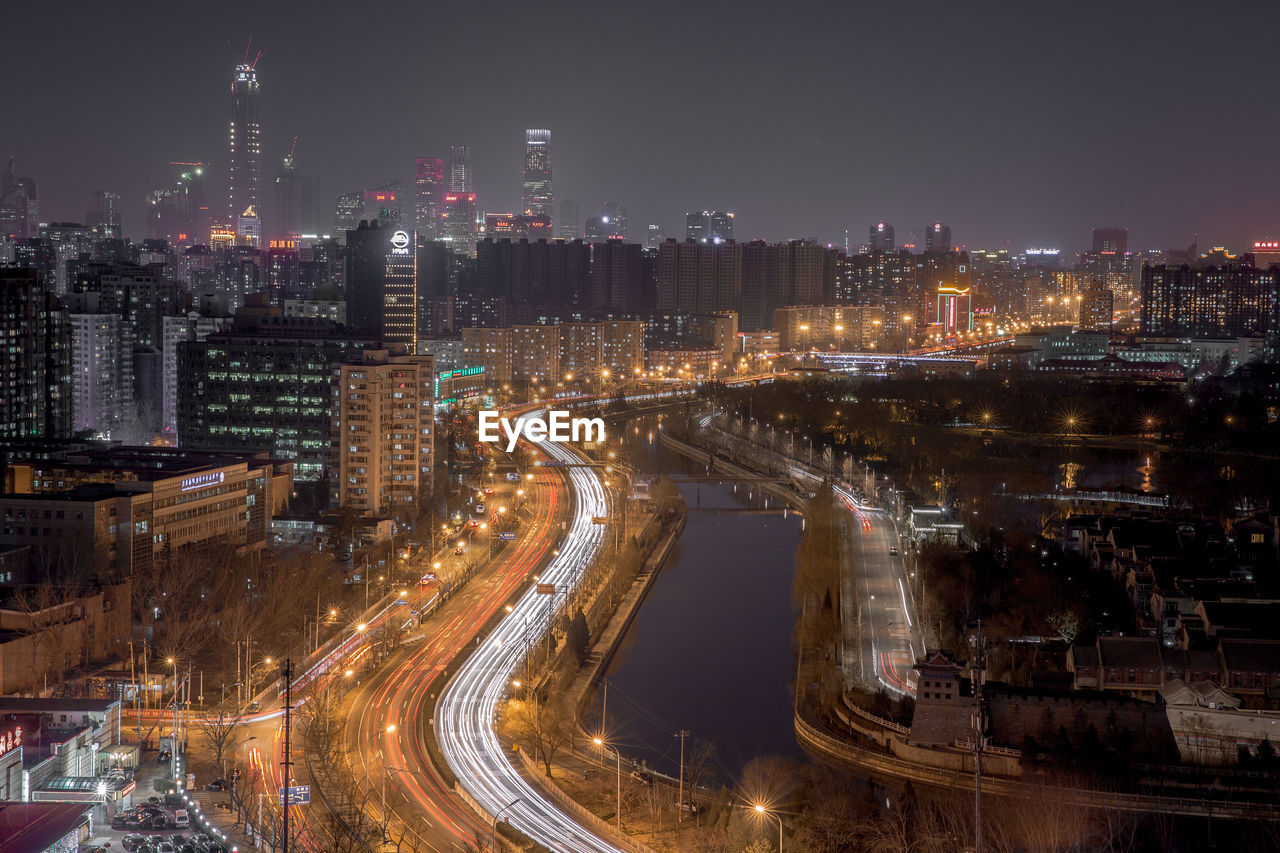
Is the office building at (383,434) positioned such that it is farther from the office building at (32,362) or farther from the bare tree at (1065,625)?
the bare tree at (1065,625)

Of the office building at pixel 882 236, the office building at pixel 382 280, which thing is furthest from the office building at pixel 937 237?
the office building at pixel 382 280

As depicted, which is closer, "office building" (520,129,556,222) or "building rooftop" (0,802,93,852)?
"building rooftop" (0,802,93,852)

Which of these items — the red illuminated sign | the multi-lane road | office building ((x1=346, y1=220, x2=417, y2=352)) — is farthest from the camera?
office building ((x1=346, y1=220, x2=417, y2=352))

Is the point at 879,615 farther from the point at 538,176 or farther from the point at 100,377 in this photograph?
the point at 538,176

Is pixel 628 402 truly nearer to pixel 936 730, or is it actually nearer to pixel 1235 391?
pixel 1235 391

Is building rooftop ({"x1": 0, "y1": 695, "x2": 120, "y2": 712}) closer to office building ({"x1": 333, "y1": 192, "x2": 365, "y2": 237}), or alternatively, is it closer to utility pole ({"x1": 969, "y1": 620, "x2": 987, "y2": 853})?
utility pole ({"x1": 969, "y1": 620, "x2": 987, "y2": 853})

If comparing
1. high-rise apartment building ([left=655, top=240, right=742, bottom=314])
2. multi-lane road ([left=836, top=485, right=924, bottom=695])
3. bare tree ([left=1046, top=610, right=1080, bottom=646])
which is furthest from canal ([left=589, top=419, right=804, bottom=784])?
high-rise apartment building ([left=655, top=240, right=742, bottom=314])

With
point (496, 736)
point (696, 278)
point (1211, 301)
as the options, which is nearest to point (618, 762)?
point (496, 736)

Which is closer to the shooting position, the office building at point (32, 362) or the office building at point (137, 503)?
the office building at point (137, 503)
